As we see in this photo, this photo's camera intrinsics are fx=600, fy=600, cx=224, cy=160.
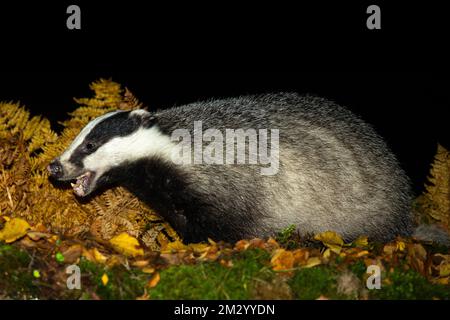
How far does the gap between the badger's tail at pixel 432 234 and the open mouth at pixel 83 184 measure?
137 inches

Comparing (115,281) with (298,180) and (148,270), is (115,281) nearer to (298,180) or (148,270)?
(148,270)

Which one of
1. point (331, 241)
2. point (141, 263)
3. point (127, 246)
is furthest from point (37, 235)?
point (331, 241)

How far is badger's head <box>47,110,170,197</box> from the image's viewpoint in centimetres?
568

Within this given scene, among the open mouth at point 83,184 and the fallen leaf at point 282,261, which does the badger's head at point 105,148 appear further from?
the fallen leaf at point 282,261

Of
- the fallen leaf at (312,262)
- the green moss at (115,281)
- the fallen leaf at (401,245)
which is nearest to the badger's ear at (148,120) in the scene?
the green moss at (115,281)

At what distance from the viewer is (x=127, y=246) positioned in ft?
15.1

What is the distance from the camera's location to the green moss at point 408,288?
399cm

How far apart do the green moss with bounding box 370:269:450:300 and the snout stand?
10.2 feet

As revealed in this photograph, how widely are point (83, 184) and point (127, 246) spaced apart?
1452mm

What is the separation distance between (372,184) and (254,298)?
266 centimetres


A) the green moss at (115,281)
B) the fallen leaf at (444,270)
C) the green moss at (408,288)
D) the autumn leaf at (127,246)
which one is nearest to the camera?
the green moss at (115,281)

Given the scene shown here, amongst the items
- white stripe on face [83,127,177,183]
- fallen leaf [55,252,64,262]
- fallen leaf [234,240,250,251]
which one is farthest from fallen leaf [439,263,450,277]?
fallen leaf [55,252,64,262]

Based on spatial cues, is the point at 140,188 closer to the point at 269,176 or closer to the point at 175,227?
the point at 175,227

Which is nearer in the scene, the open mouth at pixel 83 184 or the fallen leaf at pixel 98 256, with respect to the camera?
the fallen leaf at pixel 98 256
